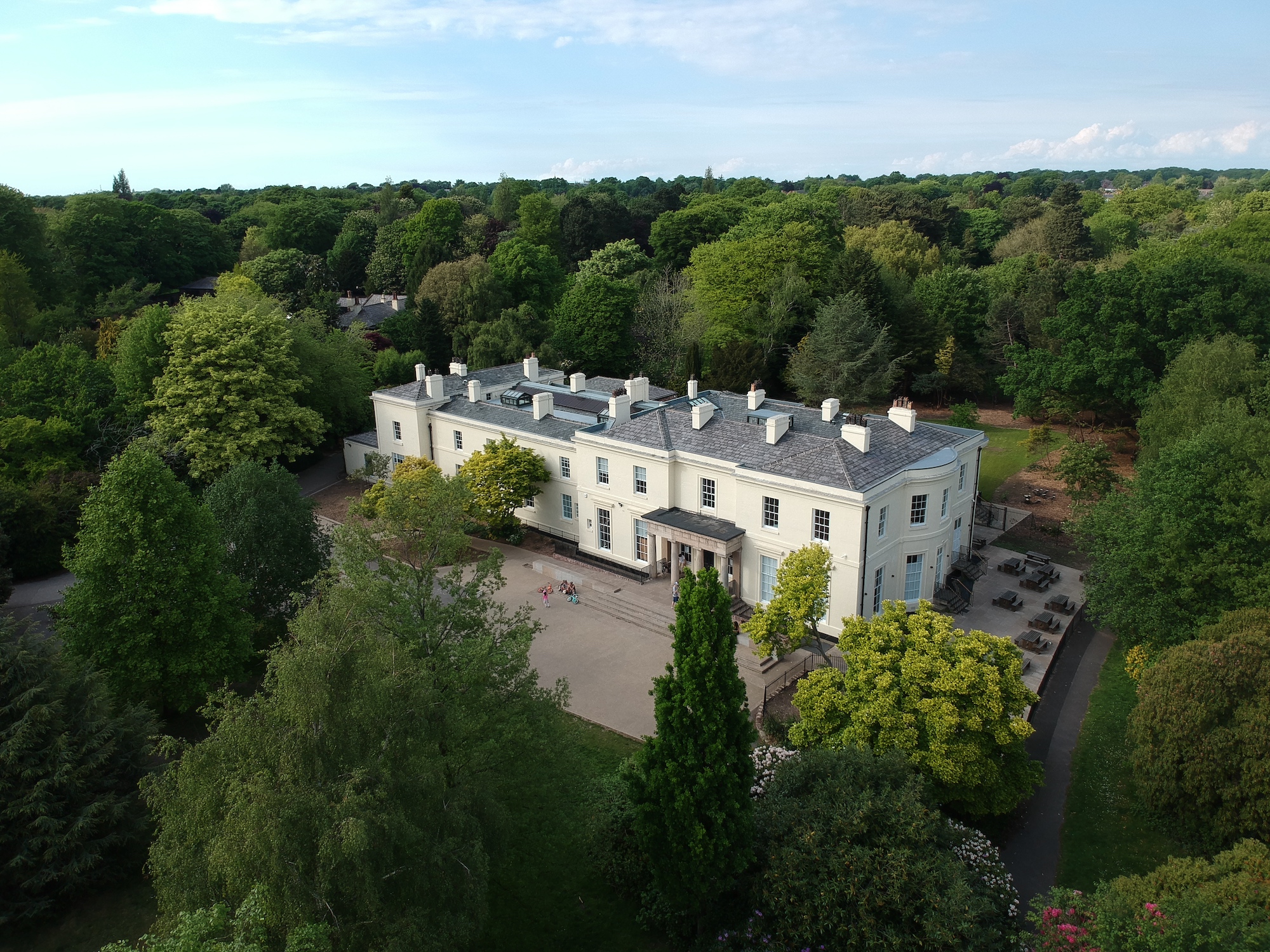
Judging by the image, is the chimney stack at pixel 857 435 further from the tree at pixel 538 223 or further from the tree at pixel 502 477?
the tree at pixel 538 223

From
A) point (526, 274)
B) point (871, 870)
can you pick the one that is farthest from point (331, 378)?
point (871, 870)

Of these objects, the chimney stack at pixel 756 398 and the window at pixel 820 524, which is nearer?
the window at pixel 820 524

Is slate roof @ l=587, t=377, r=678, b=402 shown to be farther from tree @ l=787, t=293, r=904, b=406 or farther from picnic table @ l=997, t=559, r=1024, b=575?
picnic table @ l=997, t=559, r=1024, b=575

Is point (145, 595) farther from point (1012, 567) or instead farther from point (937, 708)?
point (1012, 567)

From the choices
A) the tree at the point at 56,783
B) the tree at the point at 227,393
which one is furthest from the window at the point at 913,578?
the tree at the point at 227,393

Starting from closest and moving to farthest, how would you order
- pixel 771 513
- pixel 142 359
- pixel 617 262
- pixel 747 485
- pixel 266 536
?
pixel 266 536 → pixel 771 513 → pixel 747 485 → pixel 142 359 → pixel 617 262
